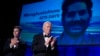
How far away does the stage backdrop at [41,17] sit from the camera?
4.62m

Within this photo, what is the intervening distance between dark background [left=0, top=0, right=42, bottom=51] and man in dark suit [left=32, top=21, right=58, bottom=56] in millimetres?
2601

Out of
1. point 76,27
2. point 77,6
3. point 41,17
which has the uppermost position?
point 77,6

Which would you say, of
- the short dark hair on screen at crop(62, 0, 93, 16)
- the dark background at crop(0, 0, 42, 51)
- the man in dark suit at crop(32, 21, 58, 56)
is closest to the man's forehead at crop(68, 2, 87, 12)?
the short dark hair on screen at crop(62, 0, 93, 16)

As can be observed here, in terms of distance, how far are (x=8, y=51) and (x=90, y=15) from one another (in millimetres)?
1691

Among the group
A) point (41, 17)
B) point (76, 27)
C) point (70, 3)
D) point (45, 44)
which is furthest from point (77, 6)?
point (45, 44)

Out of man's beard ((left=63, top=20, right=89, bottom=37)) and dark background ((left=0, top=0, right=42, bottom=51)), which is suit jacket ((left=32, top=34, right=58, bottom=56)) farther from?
dark background ((left=0, top=0, right=42, bottom=51))

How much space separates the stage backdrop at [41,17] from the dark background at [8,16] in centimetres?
24

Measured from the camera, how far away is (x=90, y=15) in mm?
4617

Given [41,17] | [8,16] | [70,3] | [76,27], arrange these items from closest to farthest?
[76,27]
[70,3]
[41,17]
[8,16]

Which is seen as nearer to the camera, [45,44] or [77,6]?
[45,44]

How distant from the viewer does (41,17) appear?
211 inches

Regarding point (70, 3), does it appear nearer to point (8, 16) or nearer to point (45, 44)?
point (8, 16)

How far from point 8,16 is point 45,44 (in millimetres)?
2917

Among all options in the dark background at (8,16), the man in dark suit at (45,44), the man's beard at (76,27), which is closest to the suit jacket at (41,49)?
the man in dark suit at (45,44)
